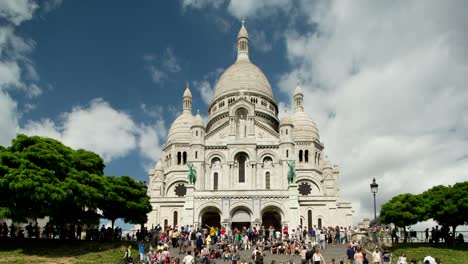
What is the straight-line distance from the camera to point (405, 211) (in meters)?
36.7

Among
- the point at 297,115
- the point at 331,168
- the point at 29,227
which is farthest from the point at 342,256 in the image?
the point at 297,115

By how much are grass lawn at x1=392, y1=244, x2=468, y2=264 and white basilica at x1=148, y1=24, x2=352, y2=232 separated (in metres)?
16.9

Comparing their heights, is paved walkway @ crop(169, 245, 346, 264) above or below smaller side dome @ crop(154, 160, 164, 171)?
below

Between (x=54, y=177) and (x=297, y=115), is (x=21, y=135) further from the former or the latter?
(x=297, y=115)

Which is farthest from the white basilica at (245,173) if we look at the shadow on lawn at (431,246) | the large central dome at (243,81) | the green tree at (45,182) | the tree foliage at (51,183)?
the green tree at (45,182)

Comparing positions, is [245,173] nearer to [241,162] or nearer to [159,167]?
[241,162]

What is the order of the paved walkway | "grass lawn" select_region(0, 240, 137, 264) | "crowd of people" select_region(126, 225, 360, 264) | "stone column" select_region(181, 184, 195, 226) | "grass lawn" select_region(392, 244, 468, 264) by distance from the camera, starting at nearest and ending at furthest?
"grass lawn" select_region(0, 240, 137, 264)
"grass lawn" select_region(392, 244, 468, 264)
the paved walkway
"crowd of people" select_region(126, 225, 360, 264)
"stone column" select_region(181, 184, 195, 226)

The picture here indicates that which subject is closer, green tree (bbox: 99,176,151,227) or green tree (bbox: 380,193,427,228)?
green tree (bbox: 380,193,427,228)

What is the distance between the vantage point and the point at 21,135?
34.6 m

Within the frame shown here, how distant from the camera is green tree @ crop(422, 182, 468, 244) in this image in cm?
3266

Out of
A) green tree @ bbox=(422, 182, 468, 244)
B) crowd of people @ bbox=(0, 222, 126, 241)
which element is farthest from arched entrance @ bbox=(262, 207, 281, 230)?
green tree @ bbox=(422, 182, 468, 244)

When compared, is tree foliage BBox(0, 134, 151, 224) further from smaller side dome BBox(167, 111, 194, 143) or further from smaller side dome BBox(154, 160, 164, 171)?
smaller side dome BBox(167, 111, 194, 143)

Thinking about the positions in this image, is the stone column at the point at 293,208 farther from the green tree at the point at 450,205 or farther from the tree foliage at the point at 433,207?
the green tree at the point at 450,205

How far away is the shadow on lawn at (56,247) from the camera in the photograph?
30.0 m
